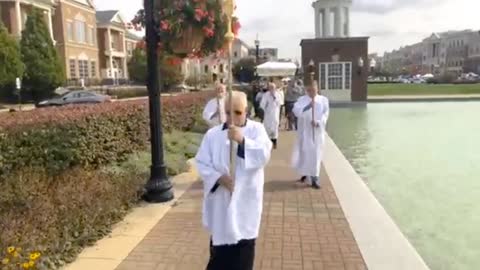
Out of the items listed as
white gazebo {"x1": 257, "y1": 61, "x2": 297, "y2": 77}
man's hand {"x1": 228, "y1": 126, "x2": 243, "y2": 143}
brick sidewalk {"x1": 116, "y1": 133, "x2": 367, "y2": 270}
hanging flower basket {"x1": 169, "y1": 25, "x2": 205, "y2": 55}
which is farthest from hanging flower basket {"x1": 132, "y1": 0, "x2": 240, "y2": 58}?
white gazebo {"x1": 257, "y1": 61, "x2": 297, "y2": 77}

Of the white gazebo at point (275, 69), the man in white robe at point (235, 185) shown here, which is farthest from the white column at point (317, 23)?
the man in white robe at point (235, 185)

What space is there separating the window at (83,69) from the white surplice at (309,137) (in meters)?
55.2

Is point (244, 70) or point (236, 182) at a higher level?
point (244, 70)

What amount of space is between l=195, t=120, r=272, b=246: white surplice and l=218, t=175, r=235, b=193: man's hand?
0.03 meters

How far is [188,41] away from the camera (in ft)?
19.7

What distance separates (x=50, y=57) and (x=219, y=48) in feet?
122

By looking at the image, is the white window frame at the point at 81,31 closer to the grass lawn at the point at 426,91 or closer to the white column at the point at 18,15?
the white column at the point at 18,15

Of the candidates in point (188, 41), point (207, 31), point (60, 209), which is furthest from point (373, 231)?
point (60, 209)

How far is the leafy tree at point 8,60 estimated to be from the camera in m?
31.7

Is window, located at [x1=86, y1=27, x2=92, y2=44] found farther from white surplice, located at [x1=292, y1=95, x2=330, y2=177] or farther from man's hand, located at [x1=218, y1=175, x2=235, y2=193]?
man's hand, located at [x1=218, y1=175, x2=235, y2=193]

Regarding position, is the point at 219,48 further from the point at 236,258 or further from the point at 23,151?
the point at 236,258

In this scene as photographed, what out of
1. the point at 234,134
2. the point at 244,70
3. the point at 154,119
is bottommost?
the point at 154,119

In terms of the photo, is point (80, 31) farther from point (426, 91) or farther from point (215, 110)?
point (215, 110)

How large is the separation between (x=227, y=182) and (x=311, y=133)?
4.71 meters
